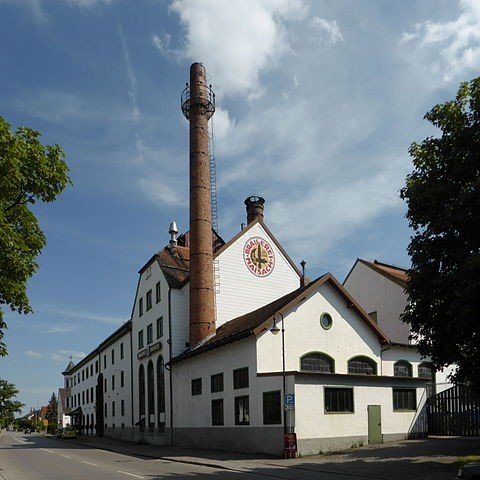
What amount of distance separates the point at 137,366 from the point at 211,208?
1541 cm

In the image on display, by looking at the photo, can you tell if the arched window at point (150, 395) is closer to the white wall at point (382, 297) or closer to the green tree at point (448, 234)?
the white wall at point (382, 297)

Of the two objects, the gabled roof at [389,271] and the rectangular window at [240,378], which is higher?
the gabled roof at [389,271]

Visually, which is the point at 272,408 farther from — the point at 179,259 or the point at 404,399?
the point at 179,259

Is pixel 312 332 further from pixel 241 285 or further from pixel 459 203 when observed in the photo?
pixel 459 203

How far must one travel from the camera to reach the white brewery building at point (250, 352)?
83.2ft

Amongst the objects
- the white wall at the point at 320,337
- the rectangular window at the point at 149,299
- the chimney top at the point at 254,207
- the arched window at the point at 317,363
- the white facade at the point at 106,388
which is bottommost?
the white facade at the point at 106,388

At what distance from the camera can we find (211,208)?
39.5 metres

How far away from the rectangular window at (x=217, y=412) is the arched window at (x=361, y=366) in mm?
6812

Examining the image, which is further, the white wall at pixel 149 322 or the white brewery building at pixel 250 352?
the white wall at pixel 149 322

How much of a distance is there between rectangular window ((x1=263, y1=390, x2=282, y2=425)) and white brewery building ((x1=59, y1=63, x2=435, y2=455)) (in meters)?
0.07

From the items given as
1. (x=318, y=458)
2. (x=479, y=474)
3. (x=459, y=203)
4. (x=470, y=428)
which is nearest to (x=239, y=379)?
(x=318, y=458)

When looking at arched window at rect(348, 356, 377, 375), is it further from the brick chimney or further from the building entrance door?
the brick chimney

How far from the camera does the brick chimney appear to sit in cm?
3640

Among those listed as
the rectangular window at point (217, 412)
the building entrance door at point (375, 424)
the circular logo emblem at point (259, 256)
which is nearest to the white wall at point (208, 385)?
the rectangular window at point (217, 412)
